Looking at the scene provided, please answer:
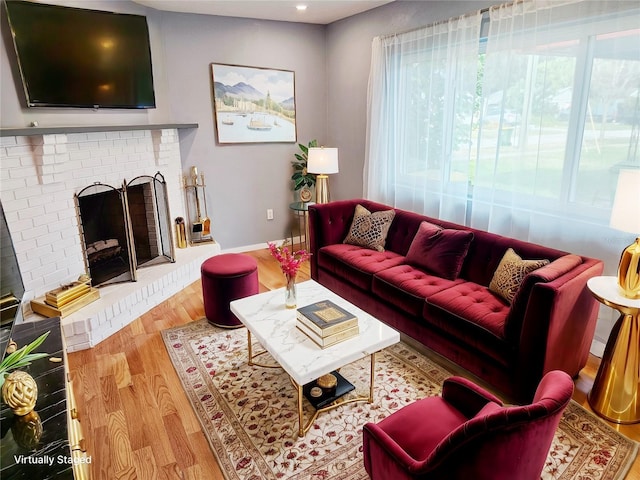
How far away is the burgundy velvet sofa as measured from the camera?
6.76 feet

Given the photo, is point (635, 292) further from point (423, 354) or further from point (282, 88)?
point (282, 88)

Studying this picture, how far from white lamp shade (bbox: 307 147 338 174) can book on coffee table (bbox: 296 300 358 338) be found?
2.10 metres

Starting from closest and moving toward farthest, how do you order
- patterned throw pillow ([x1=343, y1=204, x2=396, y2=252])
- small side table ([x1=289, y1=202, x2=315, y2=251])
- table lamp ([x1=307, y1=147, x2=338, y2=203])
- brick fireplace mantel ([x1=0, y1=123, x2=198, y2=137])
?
brick fireplace mantel ([x1=0, y1=123, x2=198, y2=137])
patterned throw pillow ([x1=343, y1=204, x2=396, y2=252])
table lamp ([x1=307, y1=147, x2=338, y2=203])
small side table ([x1=289, y1=202, x2=315, y2=251])

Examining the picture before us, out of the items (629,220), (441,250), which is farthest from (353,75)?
(629,220)

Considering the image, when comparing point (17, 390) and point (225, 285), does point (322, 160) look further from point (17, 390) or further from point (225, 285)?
point (17, 390)

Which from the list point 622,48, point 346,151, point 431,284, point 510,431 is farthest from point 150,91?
point 510,431

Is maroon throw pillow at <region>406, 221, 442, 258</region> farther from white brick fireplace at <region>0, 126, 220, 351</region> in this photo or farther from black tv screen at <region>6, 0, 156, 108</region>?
black tv screen at <region>6, 0, 156, 108</region>

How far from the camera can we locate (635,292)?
6.74 ft

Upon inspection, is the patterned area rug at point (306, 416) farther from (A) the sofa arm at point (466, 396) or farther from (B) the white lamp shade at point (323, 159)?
(B) the white lamp shade at point (323, 159)

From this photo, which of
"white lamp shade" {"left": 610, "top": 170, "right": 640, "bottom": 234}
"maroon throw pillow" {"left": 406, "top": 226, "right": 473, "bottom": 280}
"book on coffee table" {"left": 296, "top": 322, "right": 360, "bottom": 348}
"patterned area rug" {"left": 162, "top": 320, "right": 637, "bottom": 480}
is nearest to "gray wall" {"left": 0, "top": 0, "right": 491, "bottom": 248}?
"maroon throw pillow" {"left": 406, "top": 226, "right": 473, "bottom": 280}

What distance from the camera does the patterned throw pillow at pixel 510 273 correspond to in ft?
7.93

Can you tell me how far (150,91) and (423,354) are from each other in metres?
3.22

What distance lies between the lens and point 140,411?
228 cm

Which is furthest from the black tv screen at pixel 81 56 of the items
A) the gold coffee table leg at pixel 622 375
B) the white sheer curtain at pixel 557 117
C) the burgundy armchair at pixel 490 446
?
the gold coffee table leg at pixel 622 375
